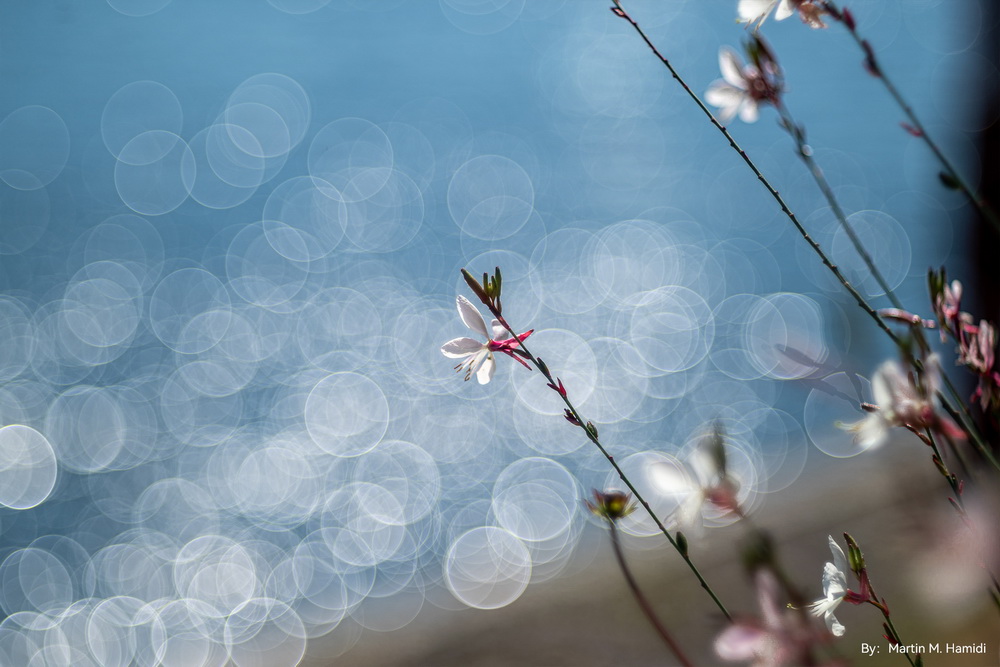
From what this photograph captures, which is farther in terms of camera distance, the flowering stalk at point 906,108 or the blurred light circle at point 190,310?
the blurred light circle at point 190,310

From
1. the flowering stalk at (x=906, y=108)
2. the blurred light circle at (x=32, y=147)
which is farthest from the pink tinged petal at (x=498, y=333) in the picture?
the blurred light circle at (x=32, y=147)

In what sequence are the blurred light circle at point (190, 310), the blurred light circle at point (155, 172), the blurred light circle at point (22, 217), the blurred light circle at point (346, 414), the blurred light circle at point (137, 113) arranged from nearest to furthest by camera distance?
the blurred light circle at point (346, 414) → the blurred light circle at point (190, 310) → the blurred light circle at point (22, 217) → the blurred light circle at point (155, 172) → the blurred light circle at point (137, 113)

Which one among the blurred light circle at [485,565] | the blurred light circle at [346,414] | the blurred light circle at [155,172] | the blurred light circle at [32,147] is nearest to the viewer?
the blurred light circle at [485,565]

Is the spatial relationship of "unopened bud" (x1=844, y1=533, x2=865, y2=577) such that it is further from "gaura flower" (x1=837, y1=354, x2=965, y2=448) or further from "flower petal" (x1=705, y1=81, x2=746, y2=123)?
"flower petal" (x1=705, y1=81, x2=746, y2=123)

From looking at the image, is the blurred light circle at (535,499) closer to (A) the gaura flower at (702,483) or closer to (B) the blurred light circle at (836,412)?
(B) the blurred light circle at (836,412)

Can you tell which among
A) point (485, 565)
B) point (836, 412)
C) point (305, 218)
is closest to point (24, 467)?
point (485, 565)

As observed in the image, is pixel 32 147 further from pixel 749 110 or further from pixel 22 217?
pixel 749 110

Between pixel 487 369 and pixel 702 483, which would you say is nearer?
pixel 702 483

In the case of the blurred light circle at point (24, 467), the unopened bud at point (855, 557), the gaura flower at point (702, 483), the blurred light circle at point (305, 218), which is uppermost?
the blurred light circle at point (305, 218)
